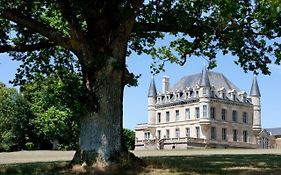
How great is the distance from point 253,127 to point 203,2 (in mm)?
114707

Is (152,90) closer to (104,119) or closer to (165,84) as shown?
(165,84)

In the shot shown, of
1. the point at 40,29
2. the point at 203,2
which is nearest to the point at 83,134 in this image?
the point at 40,29

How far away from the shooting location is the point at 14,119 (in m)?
77.6

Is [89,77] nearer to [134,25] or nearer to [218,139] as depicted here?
[134,25]

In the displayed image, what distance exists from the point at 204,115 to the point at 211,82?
388 inches

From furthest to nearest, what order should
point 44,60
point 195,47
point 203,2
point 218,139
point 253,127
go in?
point 253,127, point 218,139, point 44,60, point 195,47, point 203,2

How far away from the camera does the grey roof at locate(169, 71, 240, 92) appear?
124m

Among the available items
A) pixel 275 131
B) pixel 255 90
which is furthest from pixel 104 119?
pixel 275 131

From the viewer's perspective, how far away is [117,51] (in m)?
15.6

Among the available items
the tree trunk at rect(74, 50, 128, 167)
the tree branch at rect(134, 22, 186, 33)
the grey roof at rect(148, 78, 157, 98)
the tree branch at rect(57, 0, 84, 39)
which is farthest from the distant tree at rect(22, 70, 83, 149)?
the grey roof at rect(148, 78, 157, 98)

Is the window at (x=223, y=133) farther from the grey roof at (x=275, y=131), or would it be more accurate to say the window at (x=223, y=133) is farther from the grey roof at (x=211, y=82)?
the grey roof at (x=275, y=131)

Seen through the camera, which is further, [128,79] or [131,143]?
[131,143]

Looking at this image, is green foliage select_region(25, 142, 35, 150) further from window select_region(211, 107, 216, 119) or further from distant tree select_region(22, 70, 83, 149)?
window select_region(211, 107, 216, 119)

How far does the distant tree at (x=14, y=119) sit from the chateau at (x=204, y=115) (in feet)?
134
